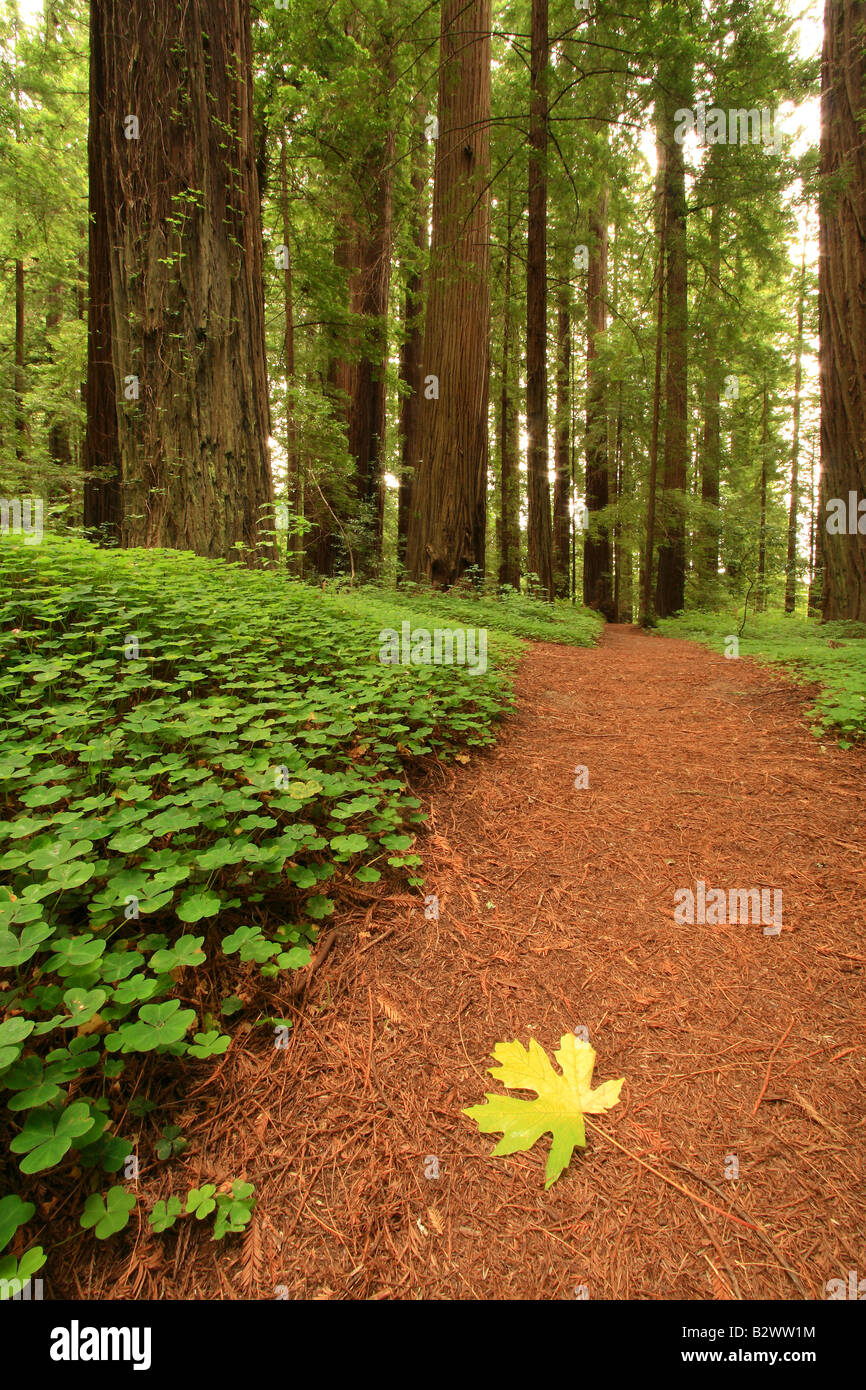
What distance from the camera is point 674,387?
37.1 ft

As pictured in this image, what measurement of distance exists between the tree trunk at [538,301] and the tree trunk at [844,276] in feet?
10.6

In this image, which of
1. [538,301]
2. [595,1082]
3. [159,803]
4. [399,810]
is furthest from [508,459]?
[595,1082]

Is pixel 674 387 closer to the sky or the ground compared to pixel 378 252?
closer to the ground

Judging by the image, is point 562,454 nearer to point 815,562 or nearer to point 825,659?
point 815,562

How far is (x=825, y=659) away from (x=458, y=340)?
20.0 feet

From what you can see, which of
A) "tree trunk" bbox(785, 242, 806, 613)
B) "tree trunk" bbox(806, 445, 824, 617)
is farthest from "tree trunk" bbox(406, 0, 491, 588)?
"tree trunk" bbox(785, 242, 806, 613)

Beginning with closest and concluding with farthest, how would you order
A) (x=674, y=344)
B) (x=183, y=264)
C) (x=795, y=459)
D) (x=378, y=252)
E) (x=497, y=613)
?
(x=183, y=264) → (x=497, y=613) → (x=378, y=252) → (x=674, y=344) → (x=795, y=459)

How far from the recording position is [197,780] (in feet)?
7.27

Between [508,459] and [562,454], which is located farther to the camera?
[562,454]

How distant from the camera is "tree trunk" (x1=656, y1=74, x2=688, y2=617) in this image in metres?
9.34

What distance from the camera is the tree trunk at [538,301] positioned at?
7477mm

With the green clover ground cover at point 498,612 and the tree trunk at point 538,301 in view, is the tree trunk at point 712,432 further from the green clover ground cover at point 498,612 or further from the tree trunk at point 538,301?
the green clover ground cover at point 498,612

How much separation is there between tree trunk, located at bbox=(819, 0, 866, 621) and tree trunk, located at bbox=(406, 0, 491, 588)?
3937 mm
